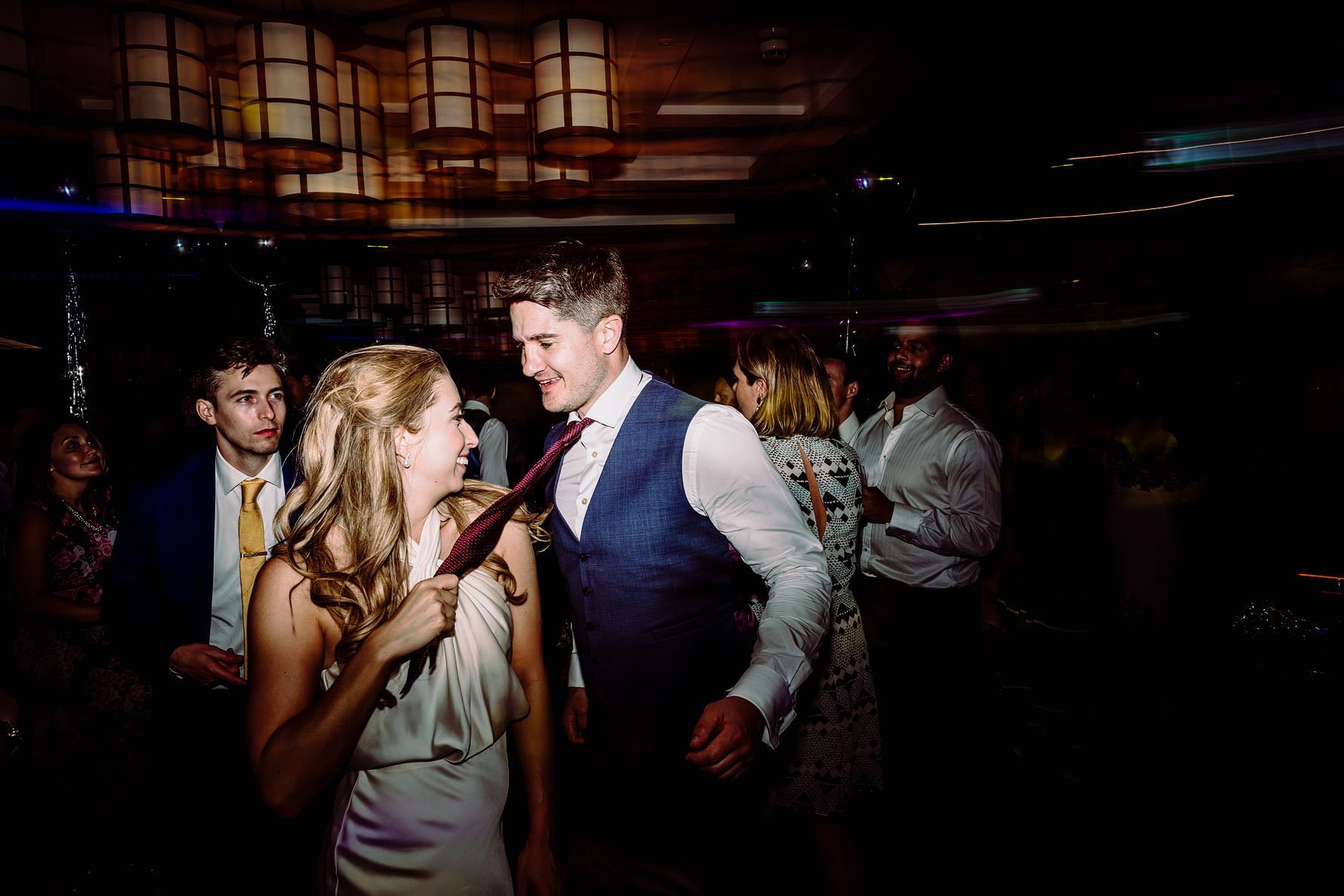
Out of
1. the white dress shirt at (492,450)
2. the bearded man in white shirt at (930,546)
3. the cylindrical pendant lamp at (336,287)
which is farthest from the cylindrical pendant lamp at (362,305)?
the bearded man in white shirt at (930,546)

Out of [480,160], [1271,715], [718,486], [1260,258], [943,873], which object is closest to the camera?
[718,486]

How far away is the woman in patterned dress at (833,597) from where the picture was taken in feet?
6.68

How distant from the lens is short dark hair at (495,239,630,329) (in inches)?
59.4

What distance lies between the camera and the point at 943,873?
90.1 inches

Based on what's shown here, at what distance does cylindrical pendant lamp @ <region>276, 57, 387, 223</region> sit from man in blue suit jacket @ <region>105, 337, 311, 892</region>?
123 centimetres

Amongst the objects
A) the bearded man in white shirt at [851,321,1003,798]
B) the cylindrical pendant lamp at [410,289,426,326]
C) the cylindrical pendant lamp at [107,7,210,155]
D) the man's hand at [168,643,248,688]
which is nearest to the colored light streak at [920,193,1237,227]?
the bearded man in white shirt at [851,321,1003,798]

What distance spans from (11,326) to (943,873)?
8342mm

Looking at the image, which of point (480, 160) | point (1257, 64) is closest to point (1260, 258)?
point (1257, 64)

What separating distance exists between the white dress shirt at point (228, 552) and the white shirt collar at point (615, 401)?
1.05 m

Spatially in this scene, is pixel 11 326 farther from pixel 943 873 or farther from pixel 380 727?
pixel 943 873

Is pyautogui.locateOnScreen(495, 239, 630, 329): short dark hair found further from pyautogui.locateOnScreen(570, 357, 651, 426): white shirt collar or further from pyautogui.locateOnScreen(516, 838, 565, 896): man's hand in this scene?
pyautogui.locateOnScreen(516, 838, 565, 896): man's hand

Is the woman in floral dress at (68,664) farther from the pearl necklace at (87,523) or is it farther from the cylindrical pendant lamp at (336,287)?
the cylindrical pendant lamp at (336,287)

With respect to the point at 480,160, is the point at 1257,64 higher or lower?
higher

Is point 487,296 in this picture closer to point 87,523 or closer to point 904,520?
point 87,523
